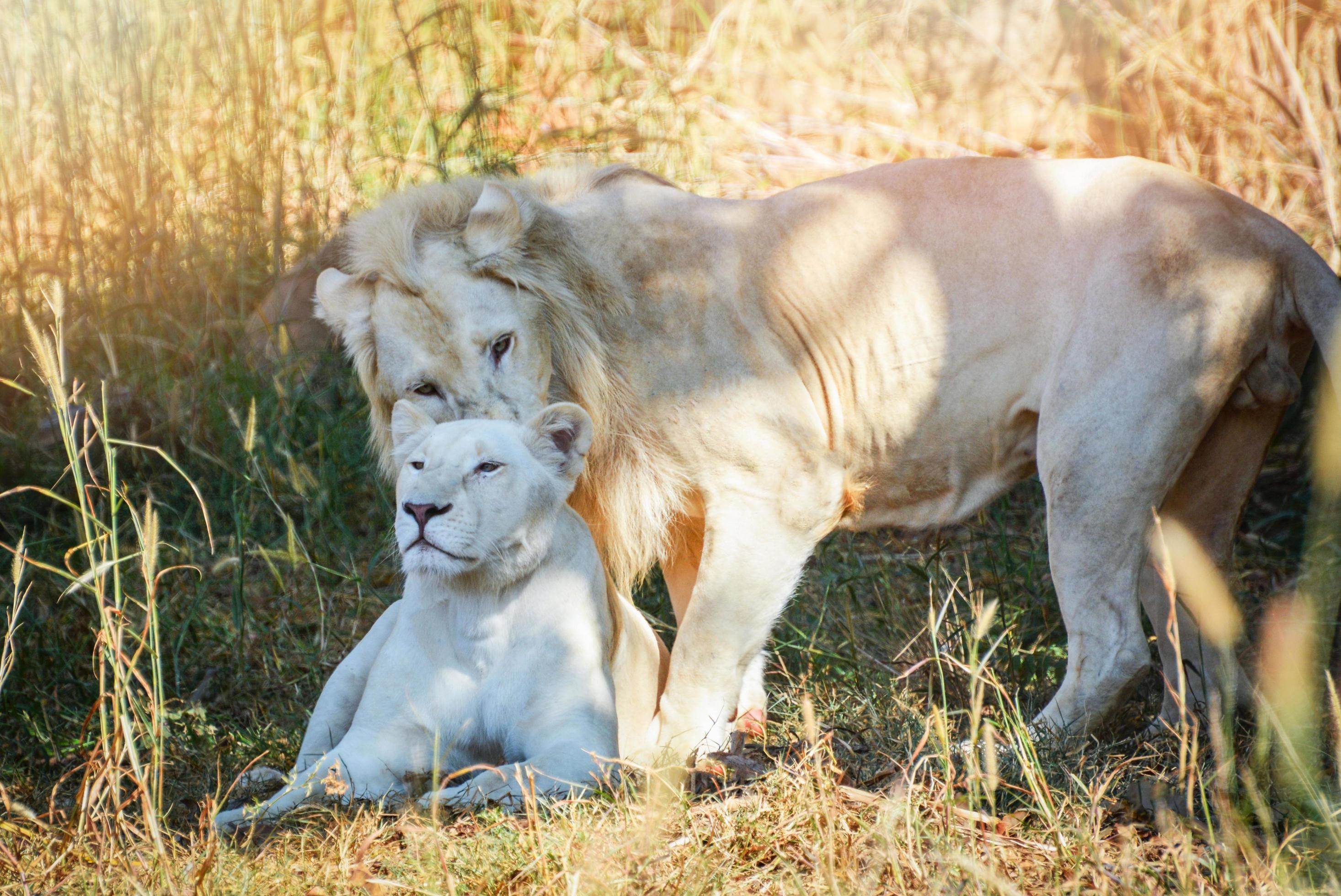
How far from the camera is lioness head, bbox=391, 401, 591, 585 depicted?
2973mm

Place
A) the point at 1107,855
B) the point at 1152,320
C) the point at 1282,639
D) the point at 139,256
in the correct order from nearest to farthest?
the point at 1107,855 → the point at 1152,320 → the point at 1282,639 → the point at 139,256

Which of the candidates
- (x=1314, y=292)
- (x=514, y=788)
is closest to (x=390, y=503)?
(x=514, y=788)

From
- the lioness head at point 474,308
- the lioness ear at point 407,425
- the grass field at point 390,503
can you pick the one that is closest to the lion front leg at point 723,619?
the grass field at point 390,503

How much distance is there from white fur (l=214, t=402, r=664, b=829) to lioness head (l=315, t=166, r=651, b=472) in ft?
0.94

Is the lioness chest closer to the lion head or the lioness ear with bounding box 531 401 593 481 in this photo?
the lioness ear with bounding box 531 401 593 481

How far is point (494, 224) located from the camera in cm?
356

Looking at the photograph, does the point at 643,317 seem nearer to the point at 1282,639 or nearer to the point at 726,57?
the point at 1282,639

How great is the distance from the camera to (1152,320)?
3447 mm

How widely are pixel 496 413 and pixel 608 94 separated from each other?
4.07 meters

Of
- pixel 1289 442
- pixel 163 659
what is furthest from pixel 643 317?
pixel 1289 442

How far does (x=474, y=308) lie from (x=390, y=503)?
202cm

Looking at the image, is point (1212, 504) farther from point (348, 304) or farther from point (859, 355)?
point (348, 304)

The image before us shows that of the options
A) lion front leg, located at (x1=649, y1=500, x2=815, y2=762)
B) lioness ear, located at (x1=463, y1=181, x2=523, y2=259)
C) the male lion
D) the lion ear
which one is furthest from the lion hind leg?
the lion ear

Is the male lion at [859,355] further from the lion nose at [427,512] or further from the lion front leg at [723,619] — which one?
the lion nose at [427,512]
